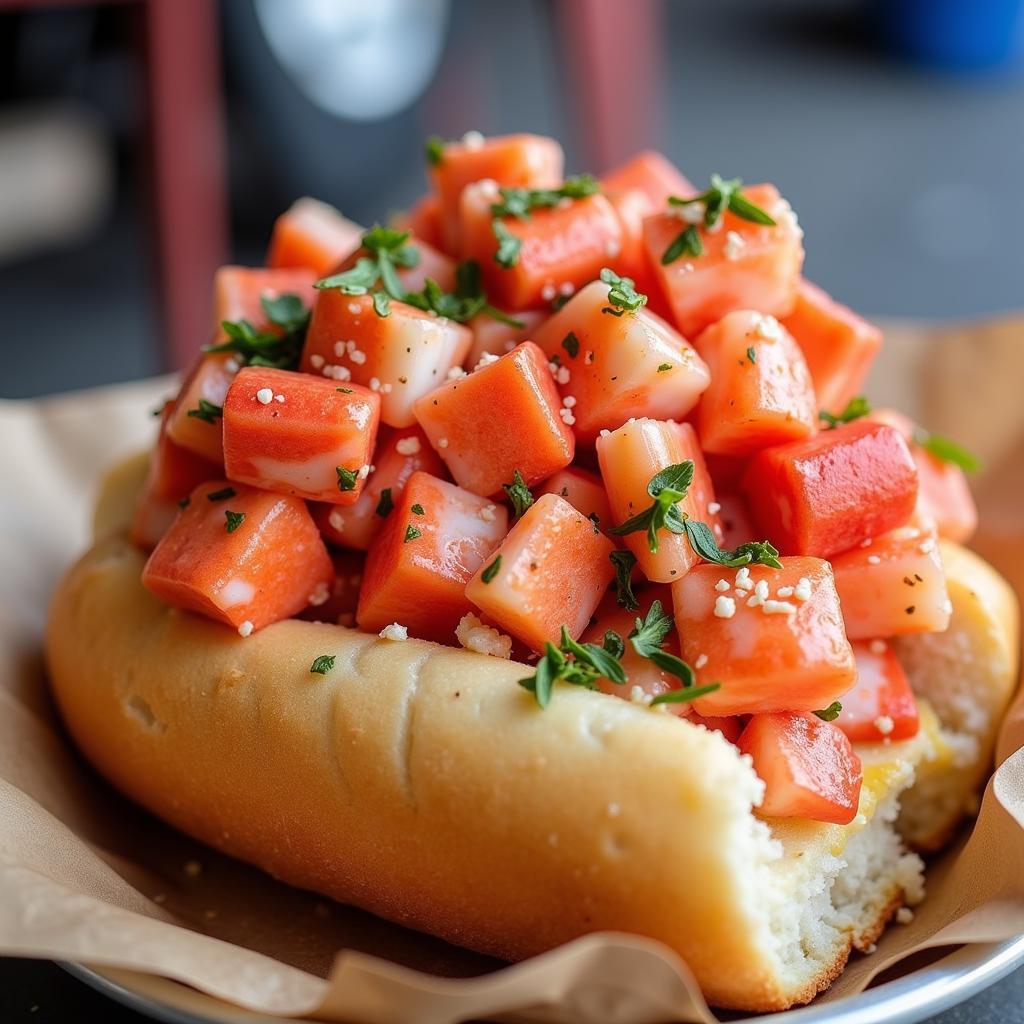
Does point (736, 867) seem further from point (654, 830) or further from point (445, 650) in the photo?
point (445, 650)

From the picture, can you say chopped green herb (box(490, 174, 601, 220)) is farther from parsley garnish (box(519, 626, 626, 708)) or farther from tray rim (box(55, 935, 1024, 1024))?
tray rim (box(55, 935, 1024, 1024))

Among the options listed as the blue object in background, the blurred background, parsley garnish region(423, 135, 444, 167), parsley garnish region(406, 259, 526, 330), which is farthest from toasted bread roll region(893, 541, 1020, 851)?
the blue object in background

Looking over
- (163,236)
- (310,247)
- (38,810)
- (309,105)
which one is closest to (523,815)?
(38,810)

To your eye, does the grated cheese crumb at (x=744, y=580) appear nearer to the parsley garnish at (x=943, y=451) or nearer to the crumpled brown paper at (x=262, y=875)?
the crumpled brown paper at (x=262, y=875)

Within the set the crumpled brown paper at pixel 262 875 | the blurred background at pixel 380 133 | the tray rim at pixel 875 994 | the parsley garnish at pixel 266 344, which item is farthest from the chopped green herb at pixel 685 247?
the blurred background at pixel 380 133

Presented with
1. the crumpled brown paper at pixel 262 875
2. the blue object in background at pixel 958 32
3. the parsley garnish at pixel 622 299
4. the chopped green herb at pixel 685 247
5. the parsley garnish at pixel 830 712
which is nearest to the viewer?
the crumpled brown paper at pixel 262 875

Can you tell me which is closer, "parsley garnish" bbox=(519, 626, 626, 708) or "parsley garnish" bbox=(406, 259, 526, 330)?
"parsley garnish" bbox=(519, 626, 626, 708)

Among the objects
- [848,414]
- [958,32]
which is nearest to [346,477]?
[848,414]
